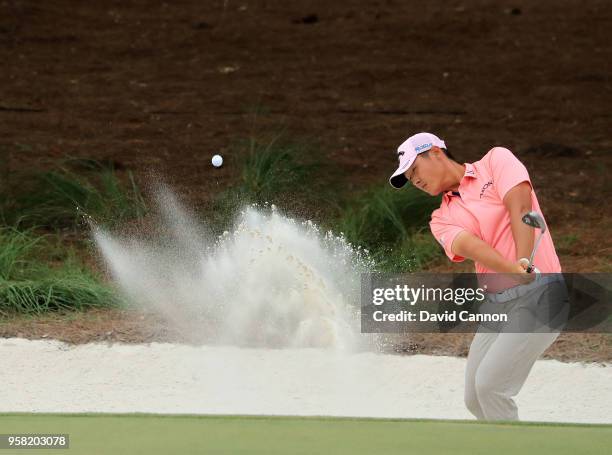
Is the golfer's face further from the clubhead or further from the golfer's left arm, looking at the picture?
the clubhead

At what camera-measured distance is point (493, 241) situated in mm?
5238

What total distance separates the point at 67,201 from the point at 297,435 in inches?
244

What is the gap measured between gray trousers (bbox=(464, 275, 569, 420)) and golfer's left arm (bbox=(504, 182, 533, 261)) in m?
0.19

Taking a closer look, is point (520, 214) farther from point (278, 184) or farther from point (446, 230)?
point (278, 184)

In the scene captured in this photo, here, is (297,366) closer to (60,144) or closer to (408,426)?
(408,426)

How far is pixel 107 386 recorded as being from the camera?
824cm

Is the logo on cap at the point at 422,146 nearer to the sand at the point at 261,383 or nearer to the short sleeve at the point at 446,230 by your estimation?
the short sleeve at the point at 446,230

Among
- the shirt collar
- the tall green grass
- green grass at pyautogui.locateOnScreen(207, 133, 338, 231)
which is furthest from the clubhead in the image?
green grass at pyautogui.locateOnScreen(207, 133, 338, 231)

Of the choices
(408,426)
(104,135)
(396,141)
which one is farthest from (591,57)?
(408,426)

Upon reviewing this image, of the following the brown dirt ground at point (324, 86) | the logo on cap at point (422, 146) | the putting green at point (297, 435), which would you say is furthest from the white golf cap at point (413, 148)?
the brown dirt ground at point (324, 86)

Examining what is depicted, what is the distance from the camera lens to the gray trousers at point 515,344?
515cm

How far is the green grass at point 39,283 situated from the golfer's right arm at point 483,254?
4497mm

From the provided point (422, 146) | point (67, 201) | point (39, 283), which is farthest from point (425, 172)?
point (67, 201)

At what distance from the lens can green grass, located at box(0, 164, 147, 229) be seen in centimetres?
1014
